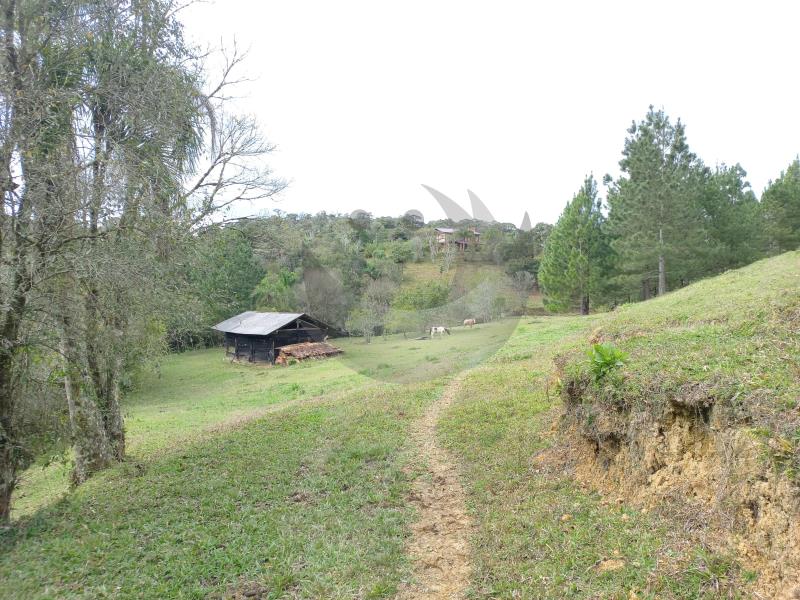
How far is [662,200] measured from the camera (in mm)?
25078

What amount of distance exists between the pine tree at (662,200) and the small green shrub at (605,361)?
882 inches

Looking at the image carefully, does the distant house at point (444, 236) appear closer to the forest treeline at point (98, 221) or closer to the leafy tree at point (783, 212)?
the leafy tree at point (783, 212)

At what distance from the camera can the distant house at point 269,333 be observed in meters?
35.5

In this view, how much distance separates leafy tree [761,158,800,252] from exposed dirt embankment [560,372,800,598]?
3015cm

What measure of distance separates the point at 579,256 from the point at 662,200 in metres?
6.99

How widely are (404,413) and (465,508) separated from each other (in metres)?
5.38

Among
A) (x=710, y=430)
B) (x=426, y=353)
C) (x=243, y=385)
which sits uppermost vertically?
(x=710, y=430)

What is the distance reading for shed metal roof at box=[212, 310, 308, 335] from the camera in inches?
1391

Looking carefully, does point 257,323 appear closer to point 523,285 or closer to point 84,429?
point 523,285

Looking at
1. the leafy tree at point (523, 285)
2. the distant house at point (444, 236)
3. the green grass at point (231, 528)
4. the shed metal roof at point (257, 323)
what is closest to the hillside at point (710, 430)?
the green grass at point (231, 528)

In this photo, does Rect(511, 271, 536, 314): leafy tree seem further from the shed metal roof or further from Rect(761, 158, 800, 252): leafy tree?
the shed metal roof

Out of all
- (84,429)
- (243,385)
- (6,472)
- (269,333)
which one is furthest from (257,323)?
(6,472)

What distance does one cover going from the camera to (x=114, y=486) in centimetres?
804

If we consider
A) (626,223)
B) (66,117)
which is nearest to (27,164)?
(66,117)
